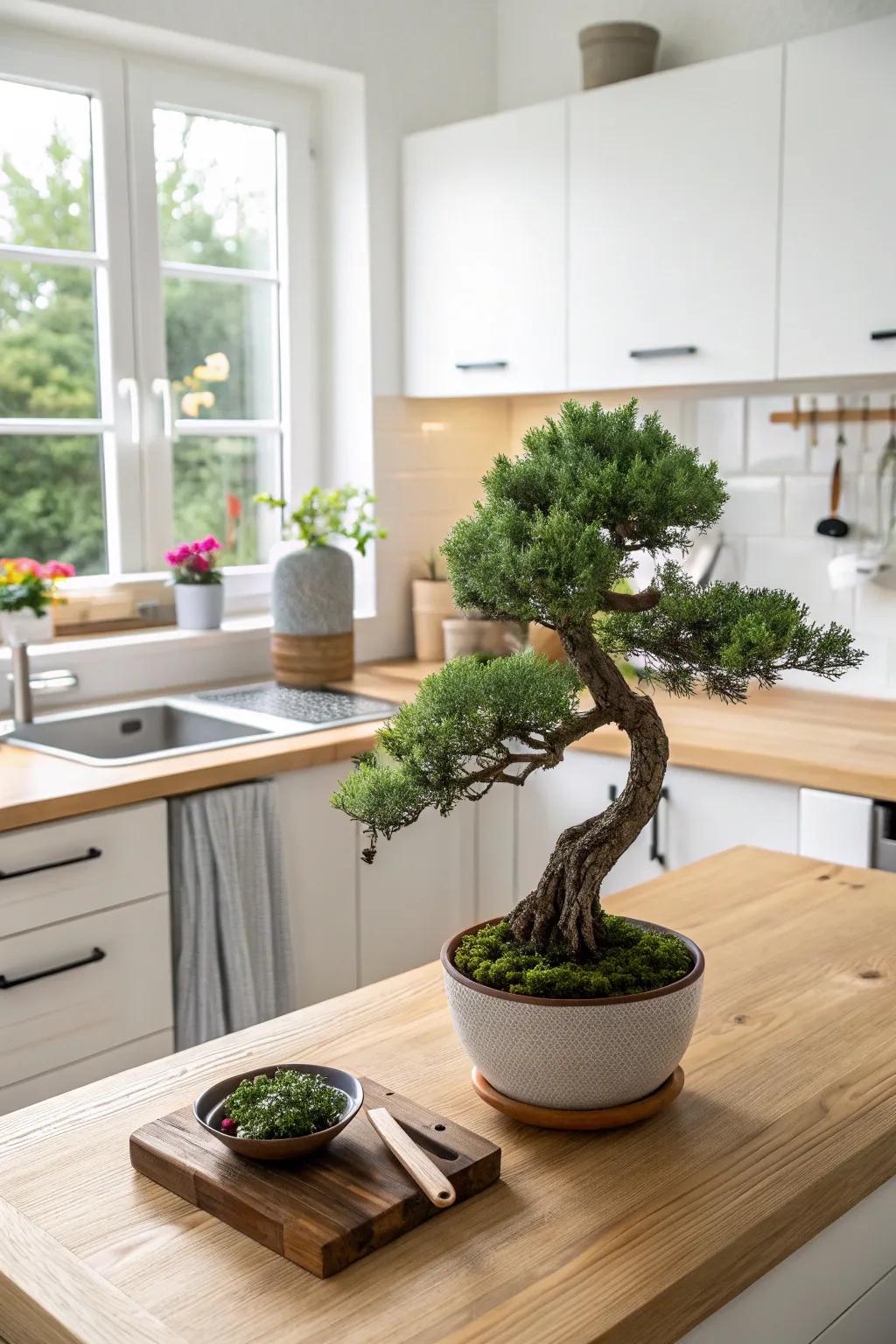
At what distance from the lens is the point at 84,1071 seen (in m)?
2.28

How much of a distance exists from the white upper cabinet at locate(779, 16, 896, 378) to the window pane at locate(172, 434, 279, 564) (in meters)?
1.48

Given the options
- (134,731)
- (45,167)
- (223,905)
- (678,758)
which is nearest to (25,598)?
(134,731)

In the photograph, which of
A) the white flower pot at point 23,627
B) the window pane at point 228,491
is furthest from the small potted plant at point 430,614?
the white flower pot at point 23,627

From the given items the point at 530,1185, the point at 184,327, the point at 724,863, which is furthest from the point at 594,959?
the point at 184,327

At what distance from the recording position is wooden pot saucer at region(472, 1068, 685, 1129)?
43.4 inches

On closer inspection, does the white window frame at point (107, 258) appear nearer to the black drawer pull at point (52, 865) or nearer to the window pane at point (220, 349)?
the window pane at point (220, 349)

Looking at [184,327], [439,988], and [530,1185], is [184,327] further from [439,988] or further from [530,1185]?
[530,1185]

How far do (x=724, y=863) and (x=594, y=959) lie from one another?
75 cm

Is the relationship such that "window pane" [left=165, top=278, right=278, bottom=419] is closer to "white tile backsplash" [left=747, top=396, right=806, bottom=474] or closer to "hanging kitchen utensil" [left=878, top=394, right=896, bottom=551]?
"white tile backsplash" [left=747, top=396, right=806, bottom=474]

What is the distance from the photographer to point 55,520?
3.15m

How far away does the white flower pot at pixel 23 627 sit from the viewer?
2.76 metres

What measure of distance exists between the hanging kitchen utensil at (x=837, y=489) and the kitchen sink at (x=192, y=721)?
108 cm

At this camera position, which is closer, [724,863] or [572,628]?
[572,628]

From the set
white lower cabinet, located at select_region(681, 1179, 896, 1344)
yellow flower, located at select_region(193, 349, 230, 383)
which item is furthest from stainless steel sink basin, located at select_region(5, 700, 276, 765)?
white lower cabinet, located at select_region(681, 1179, 896, 1344)
